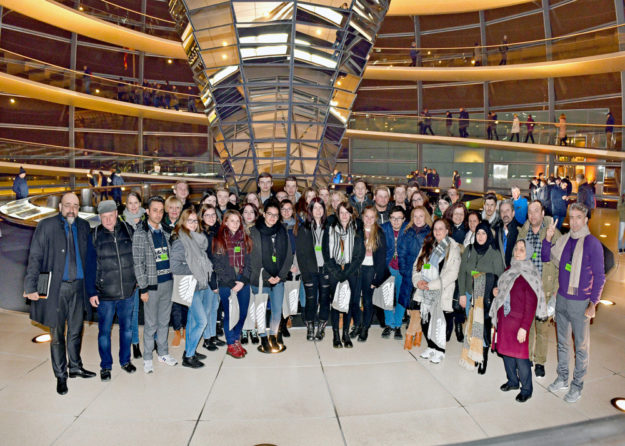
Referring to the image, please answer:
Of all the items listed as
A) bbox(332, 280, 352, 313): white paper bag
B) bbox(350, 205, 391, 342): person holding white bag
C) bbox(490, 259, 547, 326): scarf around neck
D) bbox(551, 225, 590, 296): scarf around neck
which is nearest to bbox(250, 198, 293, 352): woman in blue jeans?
bbox(332, 280, 352, 313): white paper bag

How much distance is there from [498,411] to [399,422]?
1032mm

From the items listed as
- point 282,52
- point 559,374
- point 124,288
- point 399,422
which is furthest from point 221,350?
point 282,52

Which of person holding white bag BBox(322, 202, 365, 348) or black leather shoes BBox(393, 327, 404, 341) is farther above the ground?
person holding white bag BBox(322, 202, 365, 348)

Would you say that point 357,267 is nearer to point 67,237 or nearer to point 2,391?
point 67,237

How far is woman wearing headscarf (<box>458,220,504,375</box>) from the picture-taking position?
206 inches

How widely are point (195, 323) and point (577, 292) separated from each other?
422 cm

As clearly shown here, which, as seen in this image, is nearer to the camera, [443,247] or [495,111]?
[443,247]

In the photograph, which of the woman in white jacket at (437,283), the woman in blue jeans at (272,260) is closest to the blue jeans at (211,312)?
the woman in blue jeans at (272,260)

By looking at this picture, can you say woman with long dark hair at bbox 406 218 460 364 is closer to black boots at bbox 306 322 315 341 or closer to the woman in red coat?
the woman in red coat

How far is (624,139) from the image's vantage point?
1808 cm

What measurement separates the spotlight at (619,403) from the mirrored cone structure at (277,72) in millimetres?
9165

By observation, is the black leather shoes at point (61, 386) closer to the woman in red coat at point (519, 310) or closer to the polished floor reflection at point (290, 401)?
the polished floor reflection at point (290, 401)

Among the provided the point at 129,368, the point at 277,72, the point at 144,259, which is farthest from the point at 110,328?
the point at 277,72

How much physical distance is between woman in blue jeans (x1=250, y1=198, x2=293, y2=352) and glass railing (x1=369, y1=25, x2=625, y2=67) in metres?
19.8
